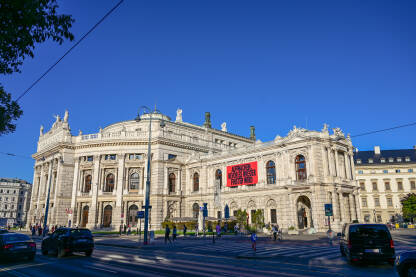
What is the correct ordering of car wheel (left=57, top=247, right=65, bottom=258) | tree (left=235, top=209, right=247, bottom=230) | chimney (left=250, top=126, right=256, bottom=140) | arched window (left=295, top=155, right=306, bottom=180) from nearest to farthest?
car wheel (left=57, top=247, right=65, bottom=258) < arched window (left=295, top=155, right=306, bottom=180) < tree (left=235, top=209, right=247, bottom=230) < chimney (left=250, top=126, right=256, bottom=140)

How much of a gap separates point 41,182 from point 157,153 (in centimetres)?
2638

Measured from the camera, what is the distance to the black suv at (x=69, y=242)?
18.1m

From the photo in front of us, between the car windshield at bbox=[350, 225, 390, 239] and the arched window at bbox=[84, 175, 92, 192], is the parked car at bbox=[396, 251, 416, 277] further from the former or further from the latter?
the arched window at bbox=[84, 175, 92, 192]

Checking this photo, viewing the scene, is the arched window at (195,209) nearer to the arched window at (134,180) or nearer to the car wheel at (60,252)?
the arched window at (134,180)

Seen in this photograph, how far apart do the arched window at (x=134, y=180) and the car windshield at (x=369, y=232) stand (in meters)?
47.0

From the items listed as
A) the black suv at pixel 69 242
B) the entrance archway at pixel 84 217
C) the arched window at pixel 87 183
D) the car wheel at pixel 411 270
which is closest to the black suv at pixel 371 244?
the car wheel at pixel 411 270

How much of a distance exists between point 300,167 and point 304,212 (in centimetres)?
667

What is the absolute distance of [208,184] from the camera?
55594 millimetres

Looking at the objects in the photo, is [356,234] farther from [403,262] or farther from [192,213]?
[192,213]

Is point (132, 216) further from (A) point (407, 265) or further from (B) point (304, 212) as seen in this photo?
(A) point (407, 265)

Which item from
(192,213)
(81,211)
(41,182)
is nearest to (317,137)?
(192,213)

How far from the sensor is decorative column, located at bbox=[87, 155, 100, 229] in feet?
179

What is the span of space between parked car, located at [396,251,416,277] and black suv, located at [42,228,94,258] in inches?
622

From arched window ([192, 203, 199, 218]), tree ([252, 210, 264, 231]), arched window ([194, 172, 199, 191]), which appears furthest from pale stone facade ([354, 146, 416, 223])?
arched window ([194, 172, 199, 191])
